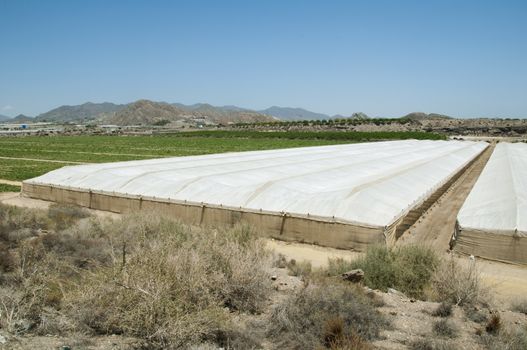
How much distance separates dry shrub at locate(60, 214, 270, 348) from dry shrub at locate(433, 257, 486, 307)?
4173 mm

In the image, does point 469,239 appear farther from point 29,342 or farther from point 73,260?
point 29,342

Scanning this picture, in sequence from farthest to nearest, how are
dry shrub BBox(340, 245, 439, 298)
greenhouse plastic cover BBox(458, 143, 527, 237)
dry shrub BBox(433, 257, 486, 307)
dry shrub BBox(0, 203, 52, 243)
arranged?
greenhouse plastic cover BBox(458, 143, 527, 237), dry shrub BBox(0, 203, 52, 243), dry shrub BBox(340, 245, 439, 298), dry shrub BBox(433, 257, 486, 307)

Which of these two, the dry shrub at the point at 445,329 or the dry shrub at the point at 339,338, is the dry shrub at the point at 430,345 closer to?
the dry shrub at the point at 445,329

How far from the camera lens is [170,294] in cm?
864

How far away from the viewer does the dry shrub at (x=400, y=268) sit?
476 inches

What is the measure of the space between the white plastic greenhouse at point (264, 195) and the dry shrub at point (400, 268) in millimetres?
3853

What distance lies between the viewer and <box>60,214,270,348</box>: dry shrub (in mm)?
8102

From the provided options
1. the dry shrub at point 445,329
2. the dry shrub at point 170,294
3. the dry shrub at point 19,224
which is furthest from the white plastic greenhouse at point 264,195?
the dry shrub at point 445,329

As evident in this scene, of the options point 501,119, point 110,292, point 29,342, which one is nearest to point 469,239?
point 110,292

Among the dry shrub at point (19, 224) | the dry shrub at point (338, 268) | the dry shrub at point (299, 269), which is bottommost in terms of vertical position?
the dry shrub at point (299, 269)

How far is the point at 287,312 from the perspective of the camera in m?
9.27

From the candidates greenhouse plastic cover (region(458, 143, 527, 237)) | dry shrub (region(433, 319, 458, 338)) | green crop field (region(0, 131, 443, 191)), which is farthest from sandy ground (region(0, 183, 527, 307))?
green crop field (region(0, 131, 443, 191))

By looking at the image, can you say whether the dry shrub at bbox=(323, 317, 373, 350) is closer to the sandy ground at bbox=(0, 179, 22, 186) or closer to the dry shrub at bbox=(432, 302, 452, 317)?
the dry shrub at bbox=(432, 302, 452, 317)

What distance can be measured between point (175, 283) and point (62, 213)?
13.6 m
